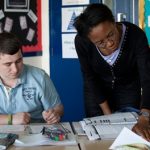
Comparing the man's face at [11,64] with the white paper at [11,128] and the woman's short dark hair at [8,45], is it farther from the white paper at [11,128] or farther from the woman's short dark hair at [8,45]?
the white paper at [11,128]

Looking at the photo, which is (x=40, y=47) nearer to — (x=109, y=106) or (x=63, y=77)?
(x=63, y=77)

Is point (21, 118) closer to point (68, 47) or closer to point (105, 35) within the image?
point (105, 35)

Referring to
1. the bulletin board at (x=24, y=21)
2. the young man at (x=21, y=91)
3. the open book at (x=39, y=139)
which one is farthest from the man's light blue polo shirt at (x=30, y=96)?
the bulletin board at (x=24, y=21)

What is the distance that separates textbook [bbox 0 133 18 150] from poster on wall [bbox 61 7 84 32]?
89.5 inches

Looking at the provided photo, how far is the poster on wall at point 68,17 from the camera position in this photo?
3.80 metres

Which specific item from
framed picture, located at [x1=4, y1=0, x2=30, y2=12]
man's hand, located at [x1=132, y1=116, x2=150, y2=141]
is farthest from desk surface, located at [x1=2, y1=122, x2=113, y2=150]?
framed picture, located at [x1=4, y1=0, x2=30, y2=12]

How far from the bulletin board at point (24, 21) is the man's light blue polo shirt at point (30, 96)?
1437mm

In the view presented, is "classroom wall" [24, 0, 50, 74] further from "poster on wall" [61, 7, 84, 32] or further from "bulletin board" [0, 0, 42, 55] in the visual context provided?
"poster on wall" [61, 7, 84, 32]

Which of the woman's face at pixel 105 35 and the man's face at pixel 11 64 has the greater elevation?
the woman's face at pixel 105 35

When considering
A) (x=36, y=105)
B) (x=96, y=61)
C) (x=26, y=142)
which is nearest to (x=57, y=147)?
(x=26, y=142)

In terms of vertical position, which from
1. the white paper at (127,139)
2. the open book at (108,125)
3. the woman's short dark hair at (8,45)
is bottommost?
the open book at (108,125)

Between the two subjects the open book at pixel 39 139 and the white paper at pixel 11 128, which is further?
the white paper at pixel 11 128

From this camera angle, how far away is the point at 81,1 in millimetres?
3770

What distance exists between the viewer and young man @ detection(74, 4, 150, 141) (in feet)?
6.13
